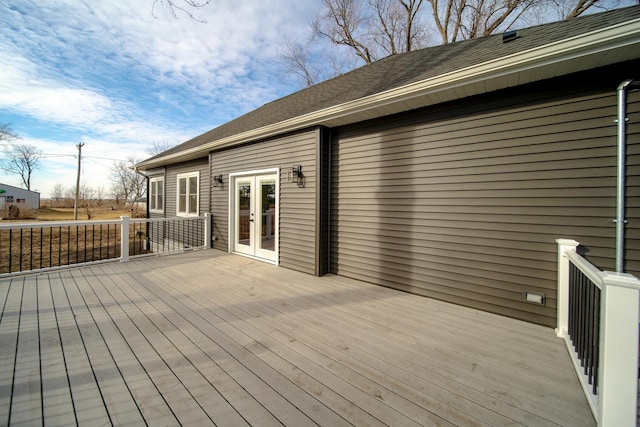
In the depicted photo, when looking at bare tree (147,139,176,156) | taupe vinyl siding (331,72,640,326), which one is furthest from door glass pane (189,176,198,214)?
bare tree (147,139,176,156)

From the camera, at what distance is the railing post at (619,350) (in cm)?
126

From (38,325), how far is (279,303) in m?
2.38

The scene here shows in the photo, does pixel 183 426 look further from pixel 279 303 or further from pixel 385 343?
pixel 279 303

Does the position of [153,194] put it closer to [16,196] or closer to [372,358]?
[372,358]

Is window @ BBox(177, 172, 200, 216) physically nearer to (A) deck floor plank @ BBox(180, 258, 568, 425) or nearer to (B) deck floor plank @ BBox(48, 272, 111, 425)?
(B) deck floor plank @ BBox(48, 272, 111, 425)

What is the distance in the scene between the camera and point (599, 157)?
2.42 metres

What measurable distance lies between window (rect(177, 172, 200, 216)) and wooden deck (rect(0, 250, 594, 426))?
4.38m

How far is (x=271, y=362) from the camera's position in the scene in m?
1.98

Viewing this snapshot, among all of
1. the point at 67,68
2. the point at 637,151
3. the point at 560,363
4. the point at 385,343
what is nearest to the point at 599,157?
the point at 637,151

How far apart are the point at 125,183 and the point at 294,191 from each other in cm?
3643

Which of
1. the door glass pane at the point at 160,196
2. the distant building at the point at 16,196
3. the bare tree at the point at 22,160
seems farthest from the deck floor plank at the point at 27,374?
the bare tree at the point at 22,160

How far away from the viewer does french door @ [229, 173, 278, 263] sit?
5.38m

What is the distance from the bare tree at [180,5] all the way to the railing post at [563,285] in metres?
4.29

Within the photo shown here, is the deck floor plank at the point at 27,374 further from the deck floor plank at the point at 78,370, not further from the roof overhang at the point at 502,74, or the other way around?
the roof overhang at the point at 502,74
